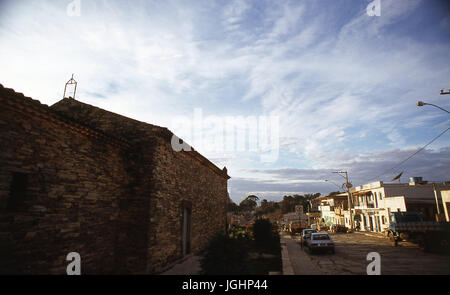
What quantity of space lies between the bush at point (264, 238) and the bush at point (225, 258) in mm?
10633

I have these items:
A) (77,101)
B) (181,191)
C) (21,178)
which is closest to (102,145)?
(21,178)

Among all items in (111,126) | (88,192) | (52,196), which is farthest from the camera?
(111,126)

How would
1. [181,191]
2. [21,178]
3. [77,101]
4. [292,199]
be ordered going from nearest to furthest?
[21,178]
[77,101]
[181,191]
[292,199]

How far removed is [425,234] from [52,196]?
19.2 m

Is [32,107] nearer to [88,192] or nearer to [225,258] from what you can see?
[88,192]

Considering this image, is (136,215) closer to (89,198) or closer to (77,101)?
(89,198)

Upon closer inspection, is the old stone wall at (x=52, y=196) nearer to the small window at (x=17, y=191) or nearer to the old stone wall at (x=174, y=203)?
the small window at (x=17, y=191)

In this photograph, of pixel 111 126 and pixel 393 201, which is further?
pixel 393 201

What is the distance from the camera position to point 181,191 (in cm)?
1248

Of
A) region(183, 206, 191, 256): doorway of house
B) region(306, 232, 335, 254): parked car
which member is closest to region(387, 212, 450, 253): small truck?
region(306, 232, 335, 254): parked car

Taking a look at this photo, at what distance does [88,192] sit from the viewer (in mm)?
7855

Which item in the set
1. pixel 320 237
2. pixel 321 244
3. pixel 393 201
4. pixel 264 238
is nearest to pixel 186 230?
pixel 264 238

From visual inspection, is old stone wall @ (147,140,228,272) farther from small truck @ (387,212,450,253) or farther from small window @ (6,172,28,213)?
small truck @ (387,212,450,253)

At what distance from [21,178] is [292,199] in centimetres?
9859
